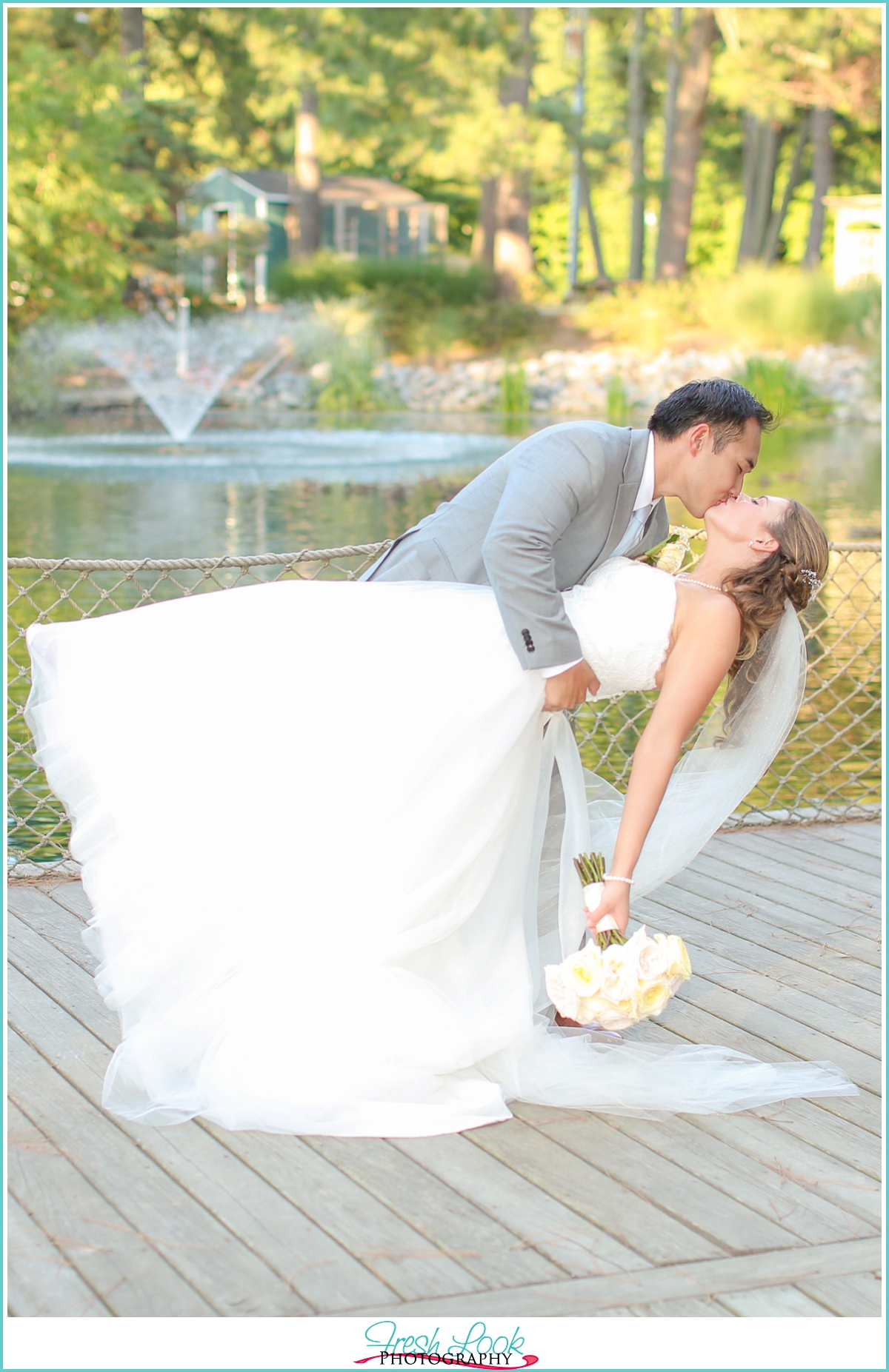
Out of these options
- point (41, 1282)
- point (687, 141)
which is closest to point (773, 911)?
point (41, 1282)

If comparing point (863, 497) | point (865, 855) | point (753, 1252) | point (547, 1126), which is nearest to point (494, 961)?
point (547, 1126)

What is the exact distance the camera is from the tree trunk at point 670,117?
74.8 ft

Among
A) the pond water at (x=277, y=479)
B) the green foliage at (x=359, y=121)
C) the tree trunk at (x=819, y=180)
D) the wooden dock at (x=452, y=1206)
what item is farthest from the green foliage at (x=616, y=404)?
the wooden dock at (x=452, y=1206)

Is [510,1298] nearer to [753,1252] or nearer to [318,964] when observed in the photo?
[753,1252]

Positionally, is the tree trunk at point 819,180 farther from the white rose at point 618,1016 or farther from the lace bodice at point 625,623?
the white rose at point 618,1016

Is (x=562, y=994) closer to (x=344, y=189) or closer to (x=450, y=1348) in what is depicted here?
(x=450, y=1348)

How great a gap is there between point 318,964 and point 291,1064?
169 millimetres

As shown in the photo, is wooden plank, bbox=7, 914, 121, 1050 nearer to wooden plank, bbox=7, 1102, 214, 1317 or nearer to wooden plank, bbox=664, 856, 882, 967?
wooden plank, bbox=7, 1102, 214, 1317

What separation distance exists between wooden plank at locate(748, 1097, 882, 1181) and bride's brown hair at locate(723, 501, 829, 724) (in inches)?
33.2

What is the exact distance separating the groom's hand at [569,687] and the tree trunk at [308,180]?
21717mm

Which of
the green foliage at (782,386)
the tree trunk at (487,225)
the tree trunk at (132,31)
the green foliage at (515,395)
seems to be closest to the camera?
the green foliage at (782,386)

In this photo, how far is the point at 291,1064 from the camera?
2287mm

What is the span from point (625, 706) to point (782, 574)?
356cm

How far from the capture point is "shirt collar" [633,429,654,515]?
2555mm
